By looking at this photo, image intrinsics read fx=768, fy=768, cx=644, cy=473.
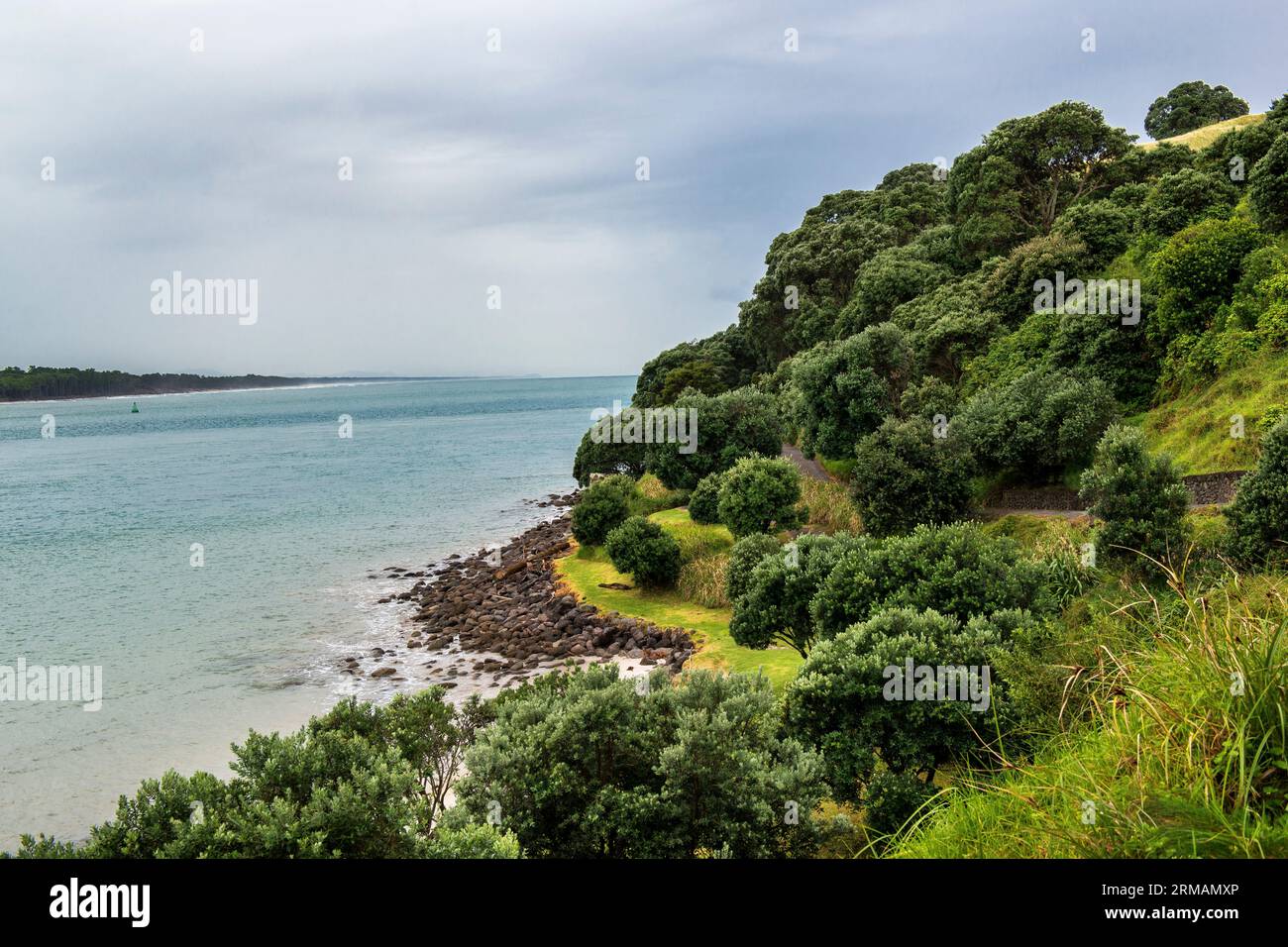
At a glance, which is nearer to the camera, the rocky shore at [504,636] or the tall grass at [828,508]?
the rocky shore at [504,636]

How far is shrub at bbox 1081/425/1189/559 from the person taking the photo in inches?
639

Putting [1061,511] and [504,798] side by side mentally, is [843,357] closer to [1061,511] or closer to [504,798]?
[1061,511]

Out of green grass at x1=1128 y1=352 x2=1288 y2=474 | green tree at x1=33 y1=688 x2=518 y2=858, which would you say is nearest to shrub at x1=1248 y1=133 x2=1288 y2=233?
green grass at x1=1128 y1=352 x2=1288 y2=474

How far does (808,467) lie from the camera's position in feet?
124

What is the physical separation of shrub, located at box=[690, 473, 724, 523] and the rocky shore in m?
5.51

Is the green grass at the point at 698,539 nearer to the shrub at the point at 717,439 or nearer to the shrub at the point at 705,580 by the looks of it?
the shrub at the point at 705,580

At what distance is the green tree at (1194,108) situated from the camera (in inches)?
Answer: 3039

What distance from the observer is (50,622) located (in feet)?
102

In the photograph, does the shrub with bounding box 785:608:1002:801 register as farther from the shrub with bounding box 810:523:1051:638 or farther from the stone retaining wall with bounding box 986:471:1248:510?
the stone retaining wall with bounding box 986:471:1248:510

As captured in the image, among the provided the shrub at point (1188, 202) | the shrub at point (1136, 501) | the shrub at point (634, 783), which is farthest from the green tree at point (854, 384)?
the shrub at point (634, 783)

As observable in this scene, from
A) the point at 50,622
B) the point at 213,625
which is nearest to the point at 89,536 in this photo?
the point at 50,622

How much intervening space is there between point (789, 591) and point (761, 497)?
9.54m

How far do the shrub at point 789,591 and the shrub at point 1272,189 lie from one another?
74.2 feet

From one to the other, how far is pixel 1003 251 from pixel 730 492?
89.8 feet
